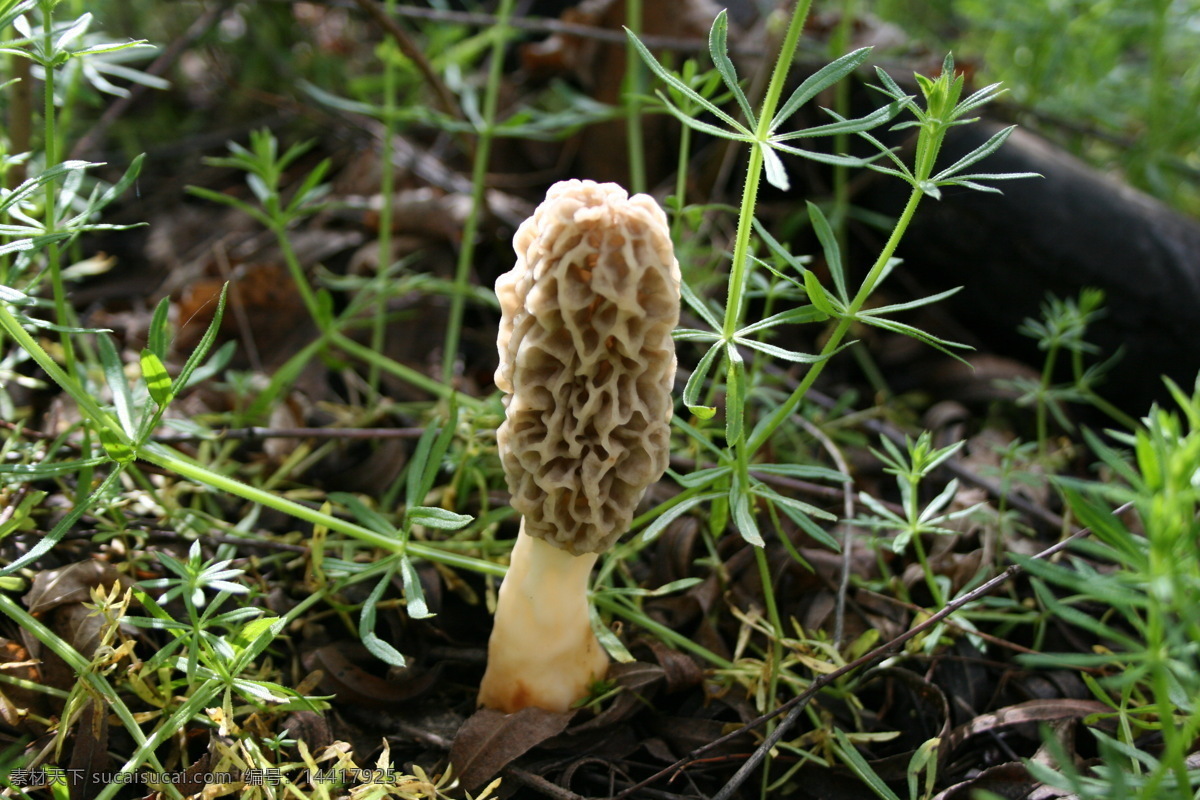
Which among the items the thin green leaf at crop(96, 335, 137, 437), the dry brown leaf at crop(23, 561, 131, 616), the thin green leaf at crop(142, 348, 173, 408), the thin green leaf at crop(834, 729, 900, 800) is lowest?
the dry brown leaf at crop(23, 561, 131, 616)

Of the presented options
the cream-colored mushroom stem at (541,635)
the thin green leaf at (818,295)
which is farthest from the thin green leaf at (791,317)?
the cream-colored mushroom stem at (541,635)

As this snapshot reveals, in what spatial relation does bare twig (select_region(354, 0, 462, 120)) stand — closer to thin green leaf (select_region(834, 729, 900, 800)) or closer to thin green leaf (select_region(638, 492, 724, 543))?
thin green leaf (select_region(638, 492, 724, 543))

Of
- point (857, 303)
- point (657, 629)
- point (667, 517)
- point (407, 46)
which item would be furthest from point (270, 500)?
point (407, 46)

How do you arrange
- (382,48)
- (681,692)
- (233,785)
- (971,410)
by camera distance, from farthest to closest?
(971,410)
(382,48)
(681,692)
(233,785)

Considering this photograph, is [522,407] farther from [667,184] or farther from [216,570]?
[667,184]

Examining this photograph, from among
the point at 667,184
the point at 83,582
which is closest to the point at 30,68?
the point at 83,582

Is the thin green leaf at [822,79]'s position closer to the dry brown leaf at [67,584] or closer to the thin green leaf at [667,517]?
the thin green leaf at [667,517]

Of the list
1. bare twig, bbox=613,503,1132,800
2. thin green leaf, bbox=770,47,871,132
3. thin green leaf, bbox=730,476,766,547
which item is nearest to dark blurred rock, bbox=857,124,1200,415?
bare twig, bbox=613,503,1132,800
